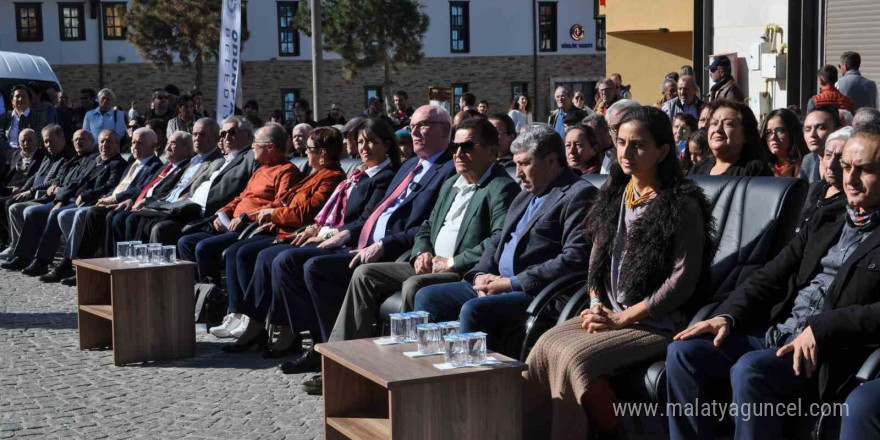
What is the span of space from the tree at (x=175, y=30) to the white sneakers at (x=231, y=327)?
29820 millimetres

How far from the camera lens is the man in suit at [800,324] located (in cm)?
402

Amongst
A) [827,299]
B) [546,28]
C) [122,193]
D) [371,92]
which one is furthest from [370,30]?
[827,299]

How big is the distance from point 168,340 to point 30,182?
21.3ft

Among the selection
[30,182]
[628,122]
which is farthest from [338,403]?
[30,182]

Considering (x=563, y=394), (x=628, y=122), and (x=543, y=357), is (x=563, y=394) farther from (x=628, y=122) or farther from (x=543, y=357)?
(x=628, y=122)

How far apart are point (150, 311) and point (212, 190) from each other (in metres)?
2.17

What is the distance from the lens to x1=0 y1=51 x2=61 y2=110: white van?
22.5 metres

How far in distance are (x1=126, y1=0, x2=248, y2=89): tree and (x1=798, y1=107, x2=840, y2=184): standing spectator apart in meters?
31.7

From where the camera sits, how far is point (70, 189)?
12.0 meters

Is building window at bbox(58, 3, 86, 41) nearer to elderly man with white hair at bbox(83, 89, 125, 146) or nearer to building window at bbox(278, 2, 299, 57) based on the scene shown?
building window at bbox(278, 2, 299, 57)

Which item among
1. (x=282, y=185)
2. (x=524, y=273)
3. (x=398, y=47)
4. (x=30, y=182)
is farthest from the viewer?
(x=398, y=47)

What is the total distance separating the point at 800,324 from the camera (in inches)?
173

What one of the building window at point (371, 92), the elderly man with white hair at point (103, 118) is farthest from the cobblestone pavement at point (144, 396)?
the building window at point (371, 92)

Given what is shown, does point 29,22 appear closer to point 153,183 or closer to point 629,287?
point 153,183
